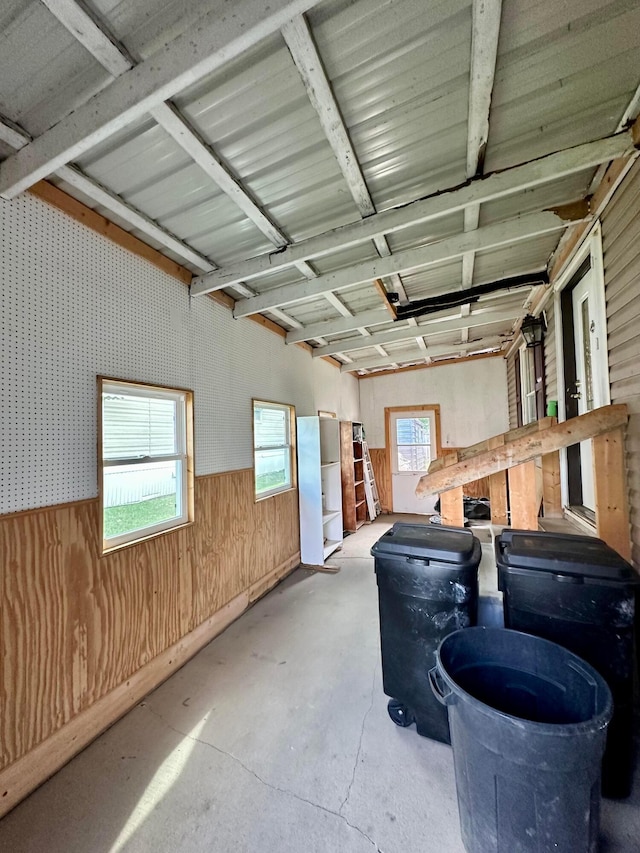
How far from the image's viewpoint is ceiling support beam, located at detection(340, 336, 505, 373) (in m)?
5.11

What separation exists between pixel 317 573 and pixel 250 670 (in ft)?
5.58

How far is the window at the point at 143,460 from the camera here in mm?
2027

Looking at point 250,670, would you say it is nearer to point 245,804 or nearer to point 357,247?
point 245,804

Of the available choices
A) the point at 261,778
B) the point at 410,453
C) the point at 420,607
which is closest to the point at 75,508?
the point at 261,778

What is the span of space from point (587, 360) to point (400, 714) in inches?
105

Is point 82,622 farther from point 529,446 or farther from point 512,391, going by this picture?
point 512,391

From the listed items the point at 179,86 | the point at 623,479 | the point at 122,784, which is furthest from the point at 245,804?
the point at 179,86

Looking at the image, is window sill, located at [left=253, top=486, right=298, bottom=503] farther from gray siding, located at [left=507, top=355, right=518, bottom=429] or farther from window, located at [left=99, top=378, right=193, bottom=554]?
gray siding, located at [left=507, top=355, right=518, bottom=429]

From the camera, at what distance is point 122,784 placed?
1512mm

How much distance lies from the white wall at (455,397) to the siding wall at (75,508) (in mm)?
4621

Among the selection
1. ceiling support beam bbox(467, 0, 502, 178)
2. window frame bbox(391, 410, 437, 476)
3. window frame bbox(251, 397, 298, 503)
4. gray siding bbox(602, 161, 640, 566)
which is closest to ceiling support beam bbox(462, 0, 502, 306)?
ceiling support beam bbox(467, 0, 502, 178)

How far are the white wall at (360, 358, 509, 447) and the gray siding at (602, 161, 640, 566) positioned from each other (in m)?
4.42

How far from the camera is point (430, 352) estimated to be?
208 inches

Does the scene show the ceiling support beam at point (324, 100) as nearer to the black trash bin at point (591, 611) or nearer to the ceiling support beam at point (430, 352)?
the black trash bin at point (591, 611)
